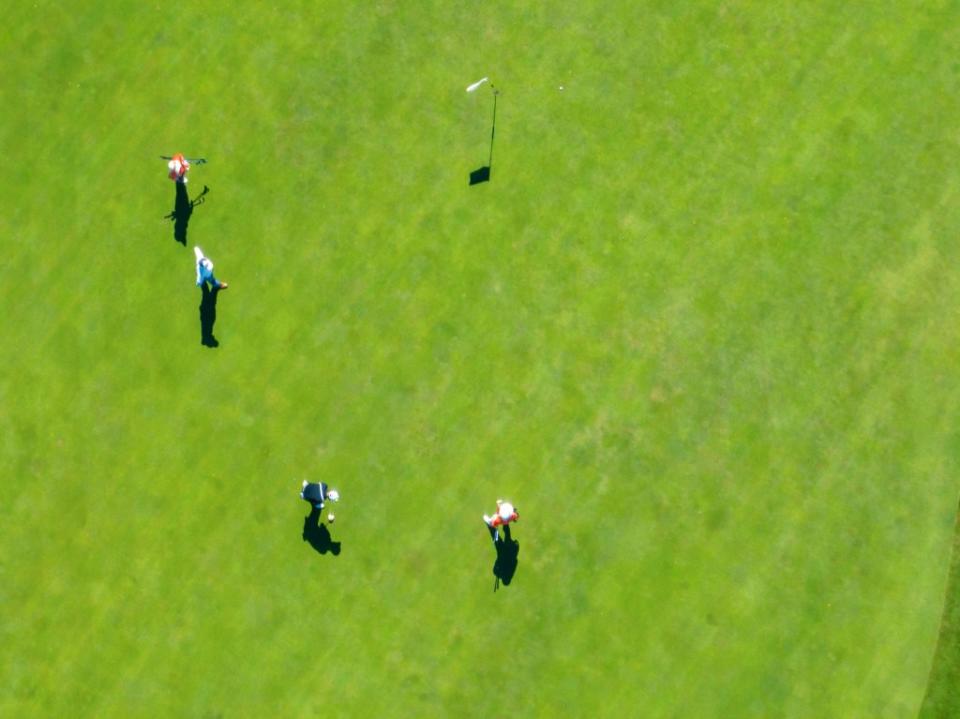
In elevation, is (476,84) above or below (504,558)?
above

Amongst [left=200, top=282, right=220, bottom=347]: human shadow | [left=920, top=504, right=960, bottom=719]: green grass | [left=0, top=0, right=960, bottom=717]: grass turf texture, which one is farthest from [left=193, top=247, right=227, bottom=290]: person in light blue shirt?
[left=920, top=504, right=960, bottom=719]: green grass

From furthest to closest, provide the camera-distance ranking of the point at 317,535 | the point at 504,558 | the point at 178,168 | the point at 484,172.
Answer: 1. the point at 484,172
2. the point at 178,168
3. the point at 317,535
4. the point at 504,558

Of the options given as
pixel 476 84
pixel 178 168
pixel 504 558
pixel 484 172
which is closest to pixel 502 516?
pixel 504 558

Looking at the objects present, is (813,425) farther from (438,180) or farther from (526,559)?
(438,180)

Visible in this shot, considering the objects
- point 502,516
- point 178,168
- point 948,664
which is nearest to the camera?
point 948,664

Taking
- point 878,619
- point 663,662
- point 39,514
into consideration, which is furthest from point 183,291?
point 878,619

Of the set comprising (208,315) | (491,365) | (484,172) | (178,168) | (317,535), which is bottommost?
(317,535)

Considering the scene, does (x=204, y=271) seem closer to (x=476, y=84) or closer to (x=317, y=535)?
(x=317, y=535)
